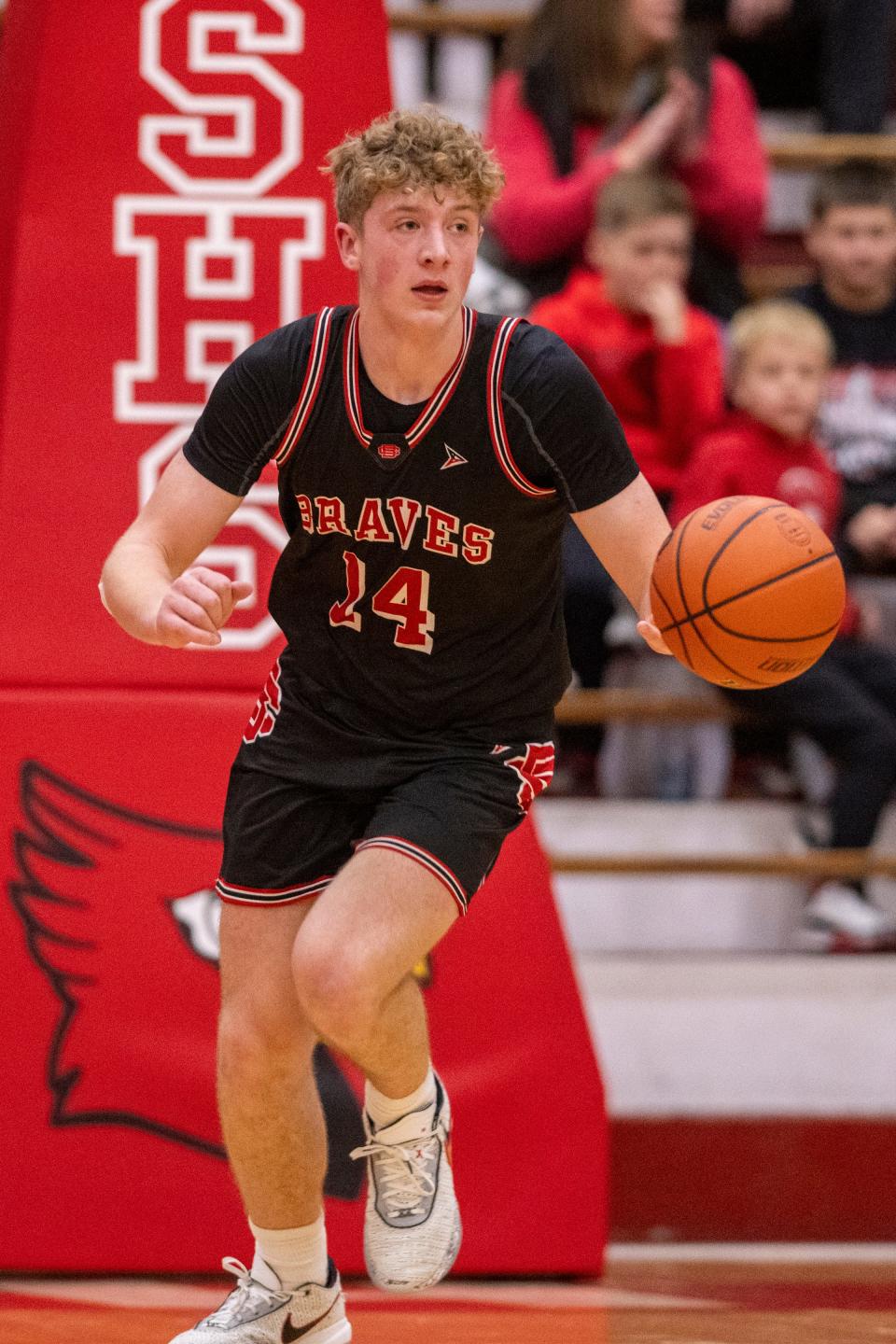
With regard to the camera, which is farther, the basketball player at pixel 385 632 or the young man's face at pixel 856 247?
the young man's face at pixel 856 247

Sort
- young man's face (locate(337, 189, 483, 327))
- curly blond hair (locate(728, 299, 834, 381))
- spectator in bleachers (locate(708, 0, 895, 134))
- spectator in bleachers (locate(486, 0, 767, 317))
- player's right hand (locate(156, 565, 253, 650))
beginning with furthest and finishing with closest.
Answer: spectator in bleachers (locate(708, 0, 895, 134))
spectator in bleachers (locate(486, 0, 767, 317))
curly blond hair (locate(728, 299, 834, 381))
young man's face (locate(337, 189, 483, 327))
player's right hand (locate(156, 565, 253, 650))

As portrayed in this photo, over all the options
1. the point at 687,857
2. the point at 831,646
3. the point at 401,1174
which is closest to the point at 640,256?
the point at 831,646

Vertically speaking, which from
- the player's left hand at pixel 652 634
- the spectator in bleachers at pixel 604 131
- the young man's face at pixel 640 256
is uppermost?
the spectator in bleachers at pixel 604 131

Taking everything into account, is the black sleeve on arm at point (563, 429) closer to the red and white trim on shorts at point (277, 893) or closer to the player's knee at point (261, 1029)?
the red and white trim on shorts at point (277, 893)

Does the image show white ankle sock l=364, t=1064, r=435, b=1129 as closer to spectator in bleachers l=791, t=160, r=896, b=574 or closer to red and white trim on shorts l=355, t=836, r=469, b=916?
red and white trim on shorts l=355, t=836, r=469, b=916

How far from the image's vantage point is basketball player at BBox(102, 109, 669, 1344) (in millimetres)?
2711

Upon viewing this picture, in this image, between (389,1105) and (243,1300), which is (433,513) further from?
(243,1300)

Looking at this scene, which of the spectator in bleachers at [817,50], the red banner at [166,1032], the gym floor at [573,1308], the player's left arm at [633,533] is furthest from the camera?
the spectator in bleachers at [817,50]

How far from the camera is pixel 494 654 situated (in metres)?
2.89

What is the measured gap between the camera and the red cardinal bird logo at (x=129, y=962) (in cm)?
371

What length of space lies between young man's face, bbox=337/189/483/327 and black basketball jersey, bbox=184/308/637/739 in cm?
12

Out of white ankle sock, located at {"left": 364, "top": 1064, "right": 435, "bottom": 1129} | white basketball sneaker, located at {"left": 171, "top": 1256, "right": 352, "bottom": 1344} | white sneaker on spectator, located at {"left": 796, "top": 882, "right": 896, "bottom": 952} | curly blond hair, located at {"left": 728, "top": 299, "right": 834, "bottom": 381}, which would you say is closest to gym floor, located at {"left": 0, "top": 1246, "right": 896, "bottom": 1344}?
white basketball sneaker, located at {"left": 171, "top": 1256, "right": 352, "bottom": 1344}

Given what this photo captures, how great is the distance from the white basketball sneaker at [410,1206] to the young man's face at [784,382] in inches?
102

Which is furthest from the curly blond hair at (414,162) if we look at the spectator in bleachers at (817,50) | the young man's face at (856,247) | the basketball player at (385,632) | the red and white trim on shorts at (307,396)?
the spectator in bleachers at (817,50)
